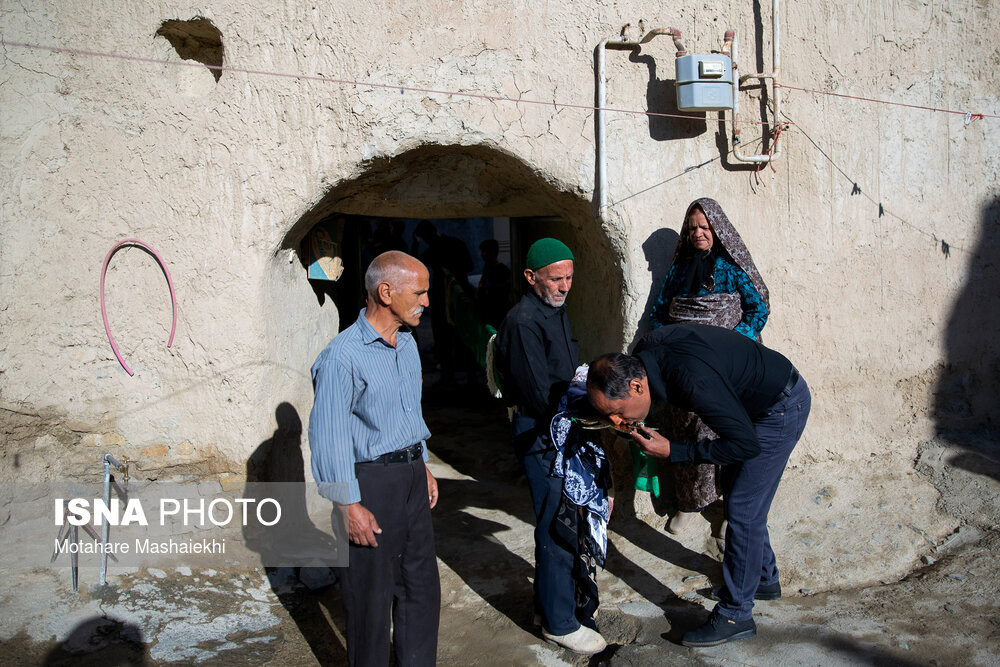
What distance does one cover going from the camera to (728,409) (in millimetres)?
2582

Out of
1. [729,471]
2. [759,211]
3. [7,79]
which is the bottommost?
[729,471]

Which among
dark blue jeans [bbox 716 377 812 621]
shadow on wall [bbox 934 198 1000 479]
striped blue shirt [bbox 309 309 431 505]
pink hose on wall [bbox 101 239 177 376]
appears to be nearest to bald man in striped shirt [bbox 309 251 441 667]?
striped blue shirt [bbox 309 309 431 505]

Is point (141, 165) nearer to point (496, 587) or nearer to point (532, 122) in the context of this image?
point (532, 122)

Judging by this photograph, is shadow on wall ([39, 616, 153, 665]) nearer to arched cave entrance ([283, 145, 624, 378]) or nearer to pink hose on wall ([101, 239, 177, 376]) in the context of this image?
pink hose on wall ([101, 239, 177, 376])

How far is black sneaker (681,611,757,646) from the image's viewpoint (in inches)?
122

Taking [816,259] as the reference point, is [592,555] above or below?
below

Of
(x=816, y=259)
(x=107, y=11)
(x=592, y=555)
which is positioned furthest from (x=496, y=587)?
(x=107, y=11)

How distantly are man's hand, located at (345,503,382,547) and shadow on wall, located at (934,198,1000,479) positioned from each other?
12.5 ft

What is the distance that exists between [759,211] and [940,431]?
72.8 inches

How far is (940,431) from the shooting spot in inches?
180

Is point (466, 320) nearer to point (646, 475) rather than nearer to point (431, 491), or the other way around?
point (646, 475)

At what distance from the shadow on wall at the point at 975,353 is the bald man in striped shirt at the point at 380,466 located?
3608 millimetres

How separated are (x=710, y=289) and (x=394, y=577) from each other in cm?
222

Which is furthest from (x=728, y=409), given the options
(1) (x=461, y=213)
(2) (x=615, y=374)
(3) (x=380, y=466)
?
(1) (x=461, y=213)
